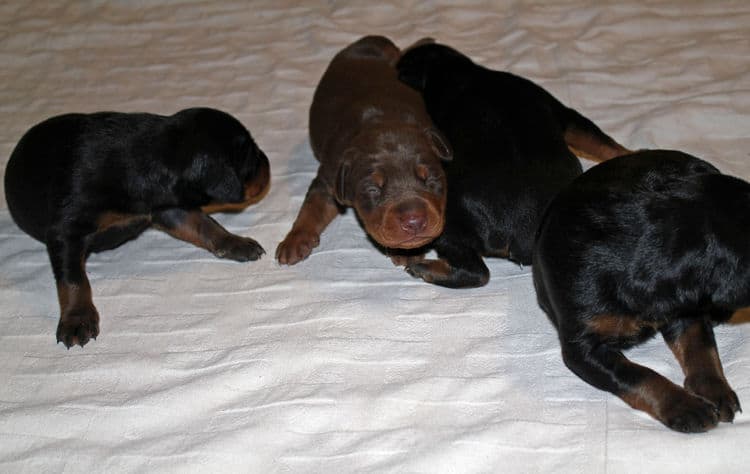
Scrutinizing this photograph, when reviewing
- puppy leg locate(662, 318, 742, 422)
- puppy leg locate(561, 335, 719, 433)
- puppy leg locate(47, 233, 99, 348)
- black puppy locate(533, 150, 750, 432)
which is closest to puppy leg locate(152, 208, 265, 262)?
puppy leg locate(47, 233, 99, 348)

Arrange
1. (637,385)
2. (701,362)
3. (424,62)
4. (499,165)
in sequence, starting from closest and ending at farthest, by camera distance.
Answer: (637,385), (701,362), (499,165), (424,62)

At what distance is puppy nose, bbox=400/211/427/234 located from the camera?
11.3 ft

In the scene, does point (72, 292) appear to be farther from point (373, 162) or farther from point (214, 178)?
point (373, 162)

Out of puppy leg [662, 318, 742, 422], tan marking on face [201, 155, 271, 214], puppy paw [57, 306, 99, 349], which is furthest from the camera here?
tan marking on face [201, 155, 271, 214]

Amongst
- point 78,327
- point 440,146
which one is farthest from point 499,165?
point 78,327

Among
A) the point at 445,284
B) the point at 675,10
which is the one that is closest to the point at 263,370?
the point at 445,284

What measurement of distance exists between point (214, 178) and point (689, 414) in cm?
222

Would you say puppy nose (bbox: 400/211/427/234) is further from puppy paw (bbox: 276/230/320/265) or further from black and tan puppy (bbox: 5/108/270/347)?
black and tan puppy (bbox: 5/108/270/347)

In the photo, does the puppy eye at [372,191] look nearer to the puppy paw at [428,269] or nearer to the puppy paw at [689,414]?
the puppy paw at [428,269]

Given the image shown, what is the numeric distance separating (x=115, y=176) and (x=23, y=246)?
0.69 meters

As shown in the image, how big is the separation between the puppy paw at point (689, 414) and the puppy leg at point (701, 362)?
0.06m

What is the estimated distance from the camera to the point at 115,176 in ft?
12.6

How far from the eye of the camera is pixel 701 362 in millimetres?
3057

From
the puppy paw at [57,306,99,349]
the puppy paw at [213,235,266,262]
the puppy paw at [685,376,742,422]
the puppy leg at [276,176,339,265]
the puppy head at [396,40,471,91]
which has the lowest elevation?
the puppy paw at [57,306,99,349]
